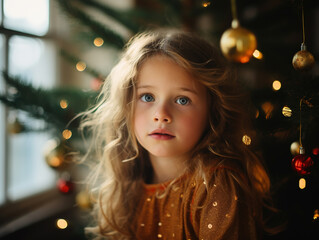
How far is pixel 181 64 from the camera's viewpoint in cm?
67

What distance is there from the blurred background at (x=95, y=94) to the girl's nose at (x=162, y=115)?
0.17 metres

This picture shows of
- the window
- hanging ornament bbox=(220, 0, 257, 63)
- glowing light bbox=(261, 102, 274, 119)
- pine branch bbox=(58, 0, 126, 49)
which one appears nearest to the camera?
hanging ornament bbox=(220, 0, 257, 63)

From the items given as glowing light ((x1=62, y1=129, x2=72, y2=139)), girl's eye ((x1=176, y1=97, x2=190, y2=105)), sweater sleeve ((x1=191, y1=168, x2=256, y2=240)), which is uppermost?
glowing light ((x1=62, y1=129, x2=72, y2=139))

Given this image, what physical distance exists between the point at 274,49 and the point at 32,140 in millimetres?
1106

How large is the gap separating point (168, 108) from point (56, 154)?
0.42 m

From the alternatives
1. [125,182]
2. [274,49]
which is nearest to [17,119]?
[125,182]

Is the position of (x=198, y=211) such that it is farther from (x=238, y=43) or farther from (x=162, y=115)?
(x=238, y=43)

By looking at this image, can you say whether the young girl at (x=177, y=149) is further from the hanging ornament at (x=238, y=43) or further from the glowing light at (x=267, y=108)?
the hanging ornament at (x=238, y=43)

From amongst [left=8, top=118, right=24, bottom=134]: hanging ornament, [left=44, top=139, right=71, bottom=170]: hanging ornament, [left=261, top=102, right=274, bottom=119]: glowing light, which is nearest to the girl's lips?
[left=261, top=102, right=274, bottom=119]: glowing light

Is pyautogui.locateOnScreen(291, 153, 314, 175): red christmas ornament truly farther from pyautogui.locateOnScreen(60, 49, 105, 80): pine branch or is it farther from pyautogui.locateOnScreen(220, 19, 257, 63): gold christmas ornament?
pyautogui.locateOnScreen(60, 49, 105, 80): pine branch

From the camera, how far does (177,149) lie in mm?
687

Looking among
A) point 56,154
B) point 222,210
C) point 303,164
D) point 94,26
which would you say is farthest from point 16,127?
point 303,164

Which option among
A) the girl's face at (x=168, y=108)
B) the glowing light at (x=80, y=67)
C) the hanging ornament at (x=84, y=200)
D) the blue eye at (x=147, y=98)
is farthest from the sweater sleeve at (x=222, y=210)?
the glowing light at (x=80, y=67)

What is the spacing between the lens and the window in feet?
3.97
